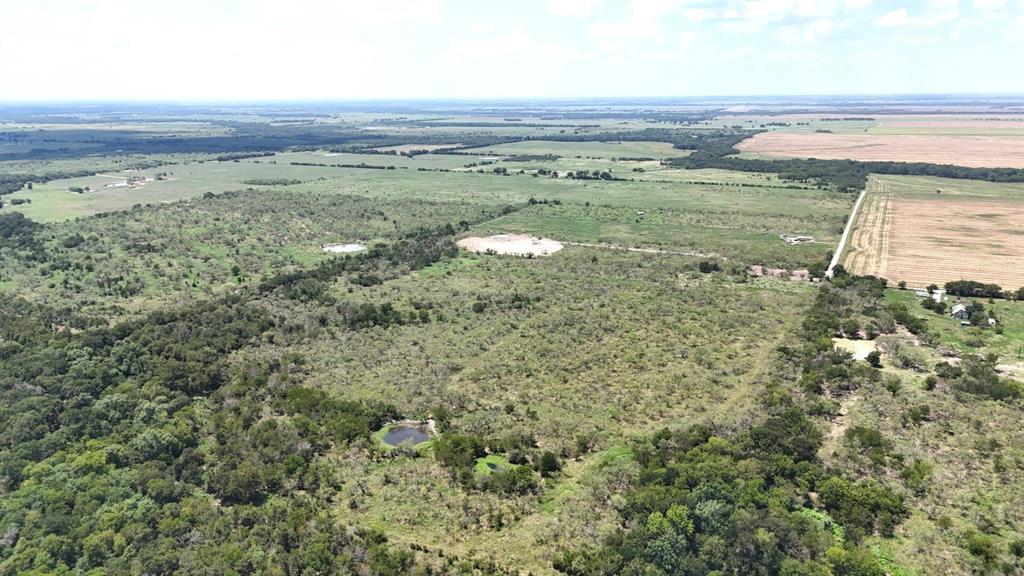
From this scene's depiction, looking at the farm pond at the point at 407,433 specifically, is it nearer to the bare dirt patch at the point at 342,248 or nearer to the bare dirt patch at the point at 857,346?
the bare dirt patch at the point at 857,346

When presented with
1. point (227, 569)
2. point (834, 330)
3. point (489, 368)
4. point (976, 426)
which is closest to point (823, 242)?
point (834, 330)

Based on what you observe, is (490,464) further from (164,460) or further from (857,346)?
(857,346)

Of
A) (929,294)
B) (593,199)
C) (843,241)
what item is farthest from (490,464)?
(593,199)

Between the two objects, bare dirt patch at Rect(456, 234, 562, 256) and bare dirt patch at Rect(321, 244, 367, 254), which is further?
bare dirt patch at Rect(321, 244, 367, 254)

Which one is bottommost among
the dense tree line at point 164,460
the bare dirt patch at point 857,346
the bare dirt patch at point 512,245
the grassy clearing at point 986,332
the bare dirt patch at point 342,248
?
the dense tree line at point 164,460

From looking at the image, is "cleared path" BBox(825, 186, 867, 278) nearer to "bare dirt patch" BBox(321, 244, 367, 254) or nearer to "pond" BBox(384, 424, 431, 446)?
"pond" BBox(384, 424, 431, 446)

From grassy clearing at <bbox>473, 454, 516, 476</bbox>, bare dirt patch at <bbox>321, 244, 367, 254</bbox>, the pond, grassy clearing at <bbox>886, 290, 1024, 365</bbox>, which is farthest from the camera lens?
bare dirt patch at <bbox>321, 244, 367, 254</bbox>

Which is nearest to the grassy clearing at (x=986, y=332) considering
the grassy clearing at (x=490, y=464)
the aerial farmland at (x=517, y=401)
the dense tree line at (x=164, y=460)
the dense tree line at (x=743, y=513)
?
the aerial farmland at (x=517, y=401)

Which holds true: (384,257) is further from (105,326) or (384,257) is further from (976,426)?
(976,426)

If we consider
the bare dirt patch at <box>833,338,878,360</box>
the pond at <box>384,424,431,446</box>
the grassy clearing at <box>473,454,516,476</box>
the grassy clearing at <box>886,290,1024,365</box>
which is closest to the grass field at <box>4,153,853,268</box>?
the grassy clearing at <box>886,290,1024,365</box>
